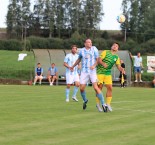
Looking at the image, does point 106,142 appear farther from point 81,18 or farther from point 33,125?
point 81,18

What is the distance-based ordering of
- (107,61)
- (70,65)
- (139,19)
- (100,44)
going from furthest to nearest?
(139,19), (100,44), (70,65), (107,61)

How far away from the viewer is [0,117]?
12.8m

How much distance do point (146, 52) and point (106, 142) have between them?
242ft

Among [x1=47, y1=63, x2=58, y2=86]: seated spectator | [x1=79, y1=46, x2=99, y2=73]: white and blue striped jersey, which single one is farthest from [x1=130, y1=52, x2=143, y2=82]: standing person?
[x1=79, y1=46, x2=99, y2=73]: white and blue striped jersey

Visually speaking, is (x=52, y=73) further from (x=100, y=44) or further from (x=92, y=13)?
(x=92, y=13)

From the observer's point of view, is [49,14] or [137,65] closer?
[137,65]

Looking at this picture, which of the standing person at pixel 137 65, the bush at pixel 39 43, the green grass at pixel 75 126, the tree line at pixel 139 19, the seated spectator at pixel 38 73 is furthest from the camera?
the tree line at pixel 139 19

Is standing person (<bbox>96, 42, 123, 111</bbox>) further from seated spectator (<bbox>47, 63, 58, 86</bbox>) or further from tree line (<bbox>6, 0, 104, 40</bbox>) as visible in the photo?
tree line (<bbox>6, 0, 104, 40</bbox>)

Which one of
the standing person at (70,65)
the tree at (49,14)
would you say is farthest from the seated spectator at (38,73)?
the tree at (49,14)

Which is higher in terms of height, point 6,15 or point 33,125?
point 6,15

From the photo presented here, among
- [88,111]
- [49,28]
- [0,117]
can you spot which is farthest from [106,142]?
[49,28]

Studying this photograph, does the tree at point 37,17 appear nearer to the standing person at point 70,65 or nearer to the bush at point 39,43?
the bush at point 39,43

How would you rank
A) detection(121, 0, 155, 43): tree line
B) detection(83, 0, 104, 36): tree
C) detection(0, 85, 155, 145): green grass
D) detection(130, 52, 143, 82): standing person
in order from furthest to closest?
1. detection(83, 0, 104, 36): tree
2. detection(121, 0, 155, 43): tree line
3. detection(130, 52, 143, 82): standing person
4. detection(0, 85, 155, 145): green grass

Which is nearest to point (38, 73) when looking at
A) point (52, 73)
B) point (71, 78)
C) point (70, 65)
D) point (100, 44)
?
point (52, 73)
